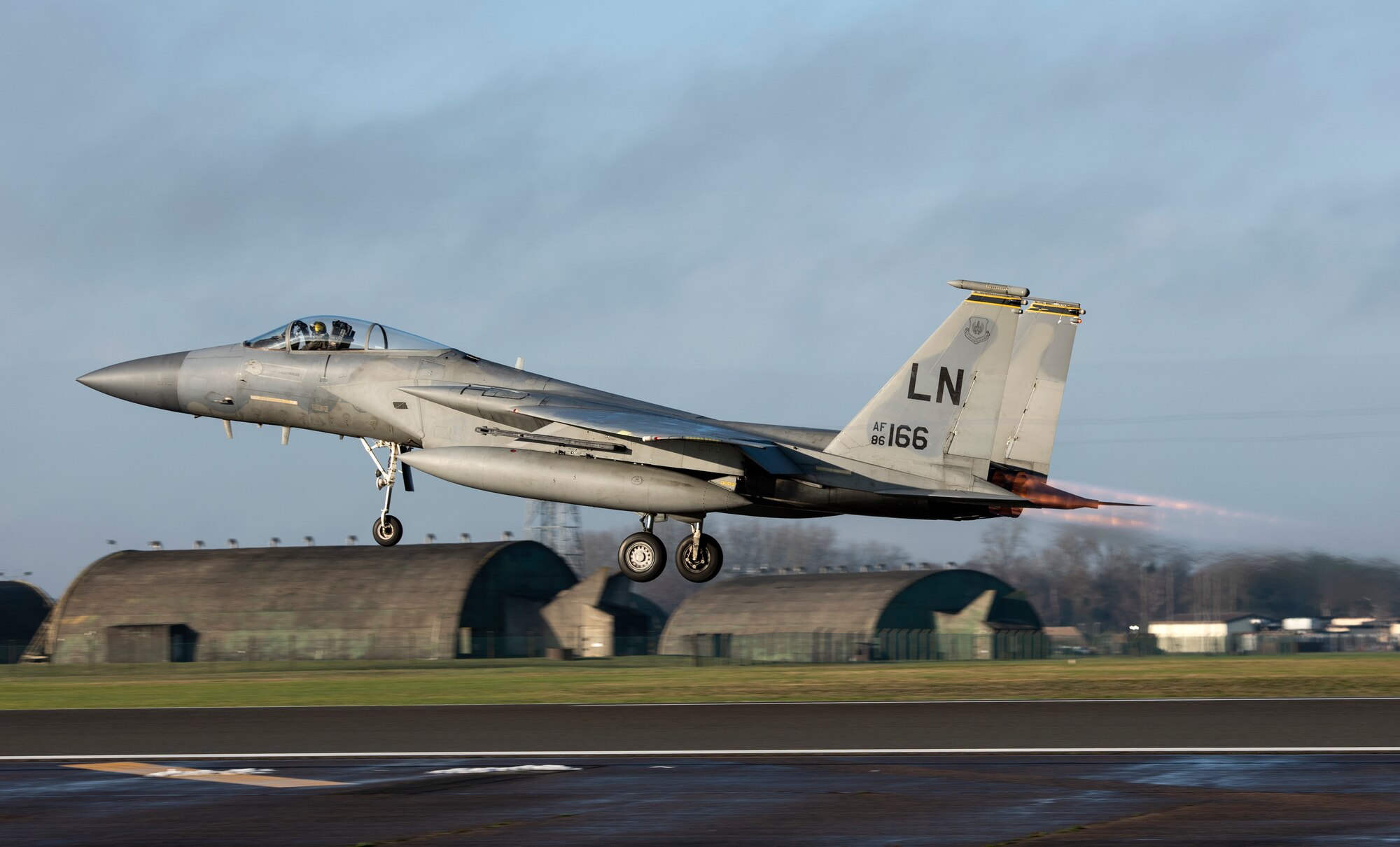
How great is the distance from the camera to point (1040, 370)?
24.0 meters

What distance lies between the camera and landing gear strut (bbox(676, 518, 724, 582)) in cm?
2381

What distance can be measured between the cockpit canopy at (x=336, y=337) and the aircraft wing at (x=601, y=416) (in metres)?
1.17

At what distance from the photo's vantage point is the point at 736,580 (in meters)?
75.1

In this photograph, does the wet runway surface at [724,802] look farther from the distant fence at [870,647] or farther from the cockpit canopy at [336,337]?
the distant fence at [870,647]

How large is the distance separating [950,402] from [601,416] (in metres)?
6.03

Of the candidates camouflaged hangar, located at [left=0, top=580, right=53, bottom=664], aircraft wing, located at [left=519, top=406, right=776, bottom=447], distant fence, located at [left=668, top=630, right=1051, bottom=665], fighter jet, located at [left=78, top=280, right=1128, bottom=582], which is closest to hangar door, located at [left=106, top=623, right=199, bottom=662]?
camouflaged hangar, located at [left=0, top=580, right=53, bottom=664]

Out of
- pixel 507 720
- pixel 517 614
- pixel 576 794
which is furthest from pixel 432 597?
pixel 576 794

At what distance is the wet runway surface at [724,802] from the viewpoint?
40.4 feet

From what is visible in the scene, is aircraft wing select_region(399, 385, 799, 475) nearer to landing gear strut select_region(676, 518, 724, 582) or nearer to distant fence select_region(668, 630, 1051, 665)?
landing gear strut select_region(676, 518, 724, 582)

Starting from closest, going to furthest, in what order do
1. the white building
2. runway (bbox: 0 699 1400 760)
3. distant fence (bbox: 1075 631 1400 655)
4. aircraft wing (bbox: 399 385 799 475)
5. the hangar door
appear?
runway (bbox: 0 699 1400 760)
aircraft wing (bbox: 399 385 799 475)
the white building
the hangar door
distant fence (bbox: 1075 631 1400 655)

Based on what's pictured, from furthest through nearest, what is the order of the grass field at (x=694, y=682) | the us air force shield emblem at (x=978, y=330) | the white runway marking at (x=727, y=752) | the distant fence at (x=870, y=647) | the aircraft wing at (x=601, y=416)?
1. the distant fence at (x=870, y=647)
2. the grass field at (x=694, y=682)
3. the us air force shield emblem at (x=978, y=330)
4. the aircraft wing at (x=601, y=416)
5. the white runway marking at (x=727, y=752)

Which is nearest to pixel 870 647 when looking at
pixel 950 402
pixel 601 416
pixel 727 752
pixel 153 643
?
pixel 153 643

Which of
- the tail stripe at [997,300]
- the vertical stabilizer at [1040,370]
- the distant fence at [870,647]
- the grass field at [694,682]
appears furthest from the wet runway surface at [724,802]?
the distant fence at [870,647]

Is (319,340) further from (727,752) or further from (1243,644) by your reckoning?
(1243,644)
